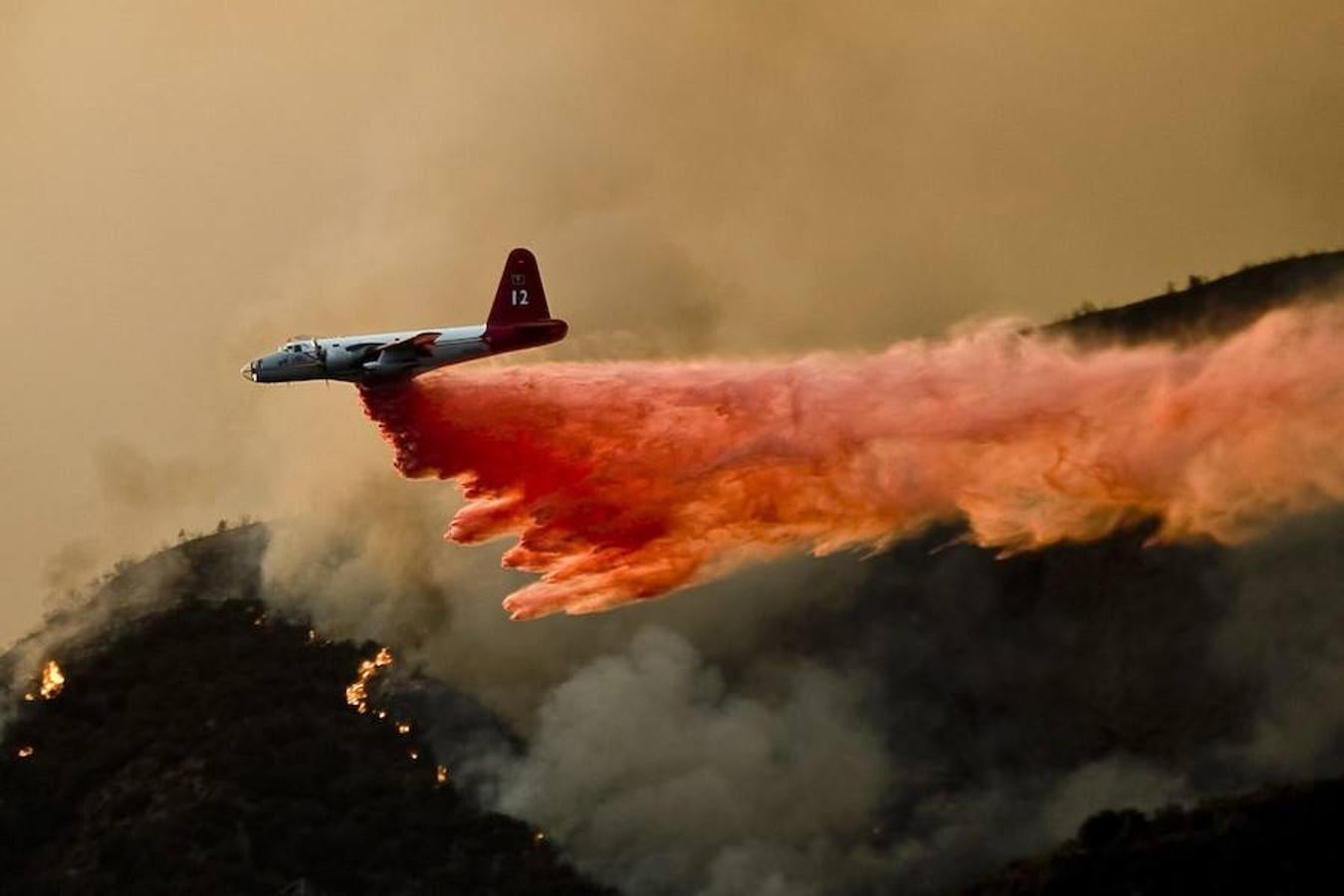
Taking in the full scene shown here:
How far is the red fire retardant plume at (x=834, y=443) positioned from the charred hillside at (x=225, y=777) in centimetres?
2896

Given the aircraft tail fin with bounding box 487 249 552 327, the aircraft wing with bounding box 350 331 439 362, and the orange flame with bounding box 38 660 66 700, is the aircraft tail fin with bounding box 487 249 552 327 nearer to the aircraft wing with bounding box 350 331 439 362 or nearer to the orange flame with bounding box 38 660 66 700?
the aircraft wing with bounding box 350 331 439 362

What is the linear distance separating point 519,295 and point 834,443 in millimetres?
17842

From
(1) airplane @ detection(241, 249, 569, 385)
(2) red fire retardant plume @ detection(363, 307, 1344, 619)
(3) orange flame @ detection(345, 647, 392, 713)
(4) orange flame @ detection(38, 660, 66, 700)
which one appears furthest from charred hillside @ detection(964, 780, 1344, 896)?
(4) orange flame @ detection(38, 660, 66, 700)

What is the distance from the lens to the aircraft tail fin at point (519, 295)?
122 metres

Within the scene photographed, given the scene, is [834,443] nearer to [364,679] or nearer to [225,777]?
[364,679]

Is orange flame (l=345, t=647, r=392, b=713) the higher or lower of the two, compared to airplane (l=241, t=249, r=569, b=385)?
lower

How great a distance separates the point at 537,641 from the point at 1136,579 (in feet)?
120

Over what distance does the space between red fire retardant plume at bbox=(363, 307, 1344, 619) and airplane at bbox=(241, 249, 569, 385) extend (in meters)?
3.93

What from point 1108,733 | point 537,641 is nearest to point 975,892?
point 1108,733

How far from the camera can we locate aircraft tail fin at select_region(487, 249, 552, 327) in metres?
122

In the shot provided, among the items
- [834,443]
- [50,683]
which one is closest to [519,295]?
[834,443]

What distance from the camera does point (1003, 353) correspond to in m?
132

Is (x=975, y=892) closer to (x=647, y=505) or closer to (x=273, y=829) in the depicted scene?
(x=647, y=505)

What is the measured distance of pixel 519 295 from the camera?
122750mm
